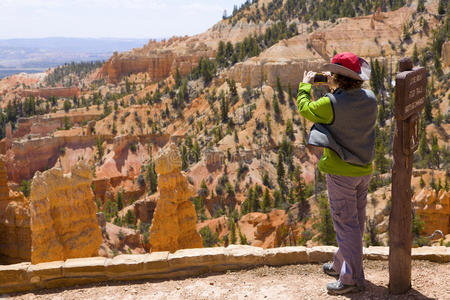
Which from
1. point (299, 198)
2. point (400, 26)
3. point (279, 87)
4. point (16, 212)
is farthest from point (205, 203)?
point (400, 26)

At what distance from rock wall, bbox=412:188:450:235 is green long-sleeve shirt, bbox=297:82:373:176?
18.5m

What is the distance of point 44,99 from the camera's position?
93.2m

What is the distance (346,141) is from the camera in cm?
569

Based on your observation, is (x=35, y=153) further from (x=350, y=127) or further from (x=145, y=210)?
(x=350, y=127)

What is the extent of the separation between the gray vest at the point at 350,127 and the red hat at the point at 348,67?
202mm

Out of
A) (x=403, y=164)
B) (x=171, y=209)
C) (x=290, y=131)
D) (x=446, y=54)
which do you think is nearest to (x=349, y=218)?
(x=403, y=164)

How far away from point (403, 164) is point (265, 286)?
2631mm

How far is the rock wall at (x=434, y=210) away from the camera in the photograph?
22344mm

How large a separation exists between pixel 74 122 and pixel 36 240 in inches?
2443

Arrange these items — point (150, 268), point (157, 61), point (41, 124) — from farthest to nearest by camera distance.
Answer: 1. point (157, 61)
2. point (41, 124)
3. point (150, 268)

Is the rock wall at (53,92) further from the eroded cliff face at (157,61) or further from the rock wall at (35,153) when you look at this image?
the rock wall at (35,153)

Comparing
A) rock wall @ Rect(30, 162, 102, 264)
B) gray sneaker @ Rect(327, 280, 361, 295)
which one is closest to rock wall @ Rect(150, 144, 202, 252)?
rock wall @ Rect(30, 162, 102, 264)

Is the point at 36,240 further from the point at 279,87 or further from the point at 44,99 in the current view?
the point at 44,99

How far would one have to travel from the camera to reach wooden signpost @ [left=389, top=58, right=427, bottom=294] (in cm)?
554
